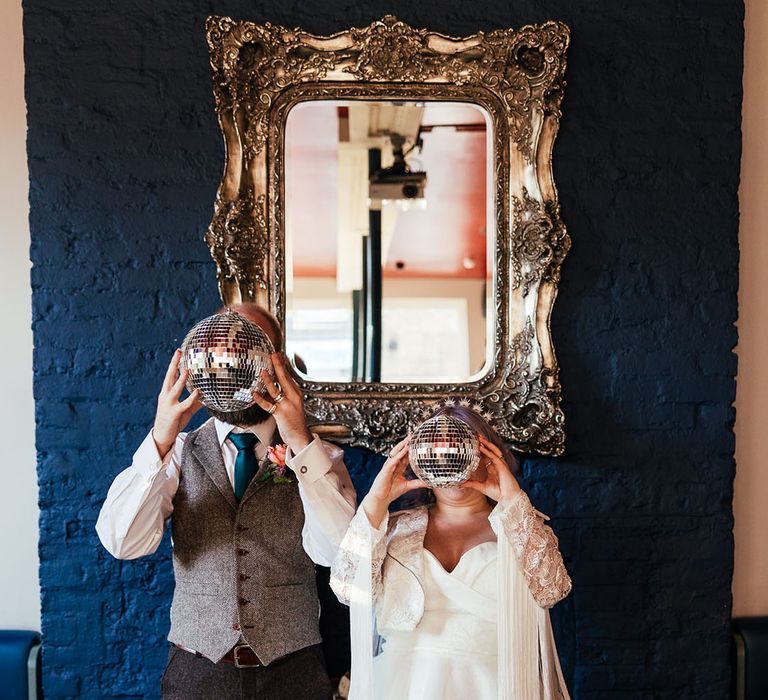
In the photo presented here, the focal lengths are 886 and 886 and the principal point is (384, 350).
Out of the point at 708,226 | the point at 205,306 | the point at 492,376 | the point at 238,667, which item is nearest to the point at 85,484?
the point at 205,306

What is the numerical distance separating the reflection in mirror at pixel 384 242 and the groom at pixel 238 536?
0.54m

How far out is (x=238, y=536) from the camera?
7.55 ft

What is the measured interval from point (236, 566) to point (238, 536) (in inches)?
3.0

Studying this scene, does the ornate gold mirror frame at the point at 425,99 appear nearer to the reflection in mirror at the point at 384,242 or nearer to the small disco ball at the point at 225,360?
the reflection in mirror at the point at 384,242

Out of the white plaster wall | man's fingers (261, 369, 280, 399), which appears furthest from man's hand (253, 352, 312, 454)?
the white plaster wall

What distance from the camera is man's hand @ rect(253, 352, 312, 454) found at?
7.09 feet

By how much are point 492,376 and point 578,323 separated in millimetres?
333

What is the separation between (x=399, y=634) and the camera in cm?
227

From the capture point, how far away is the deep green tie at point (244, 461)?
2.34m

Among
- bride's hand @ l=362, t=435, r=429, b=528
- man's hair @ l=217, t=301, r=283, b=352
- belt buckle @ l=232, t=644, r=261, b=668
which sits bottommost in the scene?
belt buckle @ l=232, t=644, r=261, b=668

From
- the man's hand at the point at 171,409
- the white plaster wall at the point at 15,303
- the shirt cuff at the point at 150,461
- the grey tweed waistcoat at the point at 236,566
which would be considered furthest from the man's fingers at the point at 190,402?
the white plaster wall at the point at 15,303

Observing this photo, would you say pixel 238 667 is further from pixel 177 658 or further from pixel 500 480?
pixel 500 480

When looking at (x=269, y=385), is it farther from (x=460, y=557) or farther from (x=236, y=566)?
(x=460, y=557)

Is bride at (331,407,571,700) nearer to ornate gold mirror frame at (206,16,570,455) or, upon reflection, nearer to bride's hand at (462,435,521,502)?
bride's hand at (462,435,521,502)
